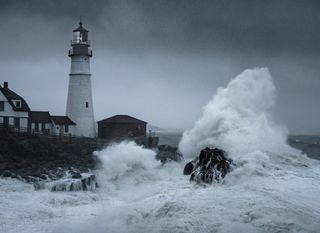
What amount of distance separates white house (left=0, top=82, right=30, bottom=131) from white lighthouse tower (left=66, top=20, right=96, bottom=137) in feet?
11.2

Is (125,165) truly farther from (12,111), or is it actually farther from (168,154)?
(12,111)

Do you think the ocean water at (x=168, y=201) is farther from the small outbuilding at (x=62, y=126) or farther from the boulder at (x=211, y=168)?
the small outbuilding at (x=62, y=126)

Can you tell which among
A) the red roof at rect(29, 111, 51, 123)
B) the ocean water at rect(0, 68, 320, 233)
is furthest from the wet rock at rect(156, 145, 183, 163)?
the red roof at rect(29, 111, 51, 123)

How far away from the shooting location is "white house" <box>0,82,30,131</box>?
2906 centimetres

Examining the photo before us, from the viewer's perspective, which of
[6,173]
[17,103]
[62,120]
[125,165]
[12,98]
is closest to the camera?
[6,173]

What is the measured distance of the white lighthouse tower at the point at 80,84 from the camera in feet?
106

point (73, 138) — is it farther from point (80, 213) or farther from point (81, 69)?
point (80, 213)

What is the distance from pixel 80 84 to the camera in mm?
32594

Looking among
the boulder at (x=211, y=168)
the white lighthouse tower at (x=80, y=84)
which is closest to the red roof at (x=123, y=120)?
the white lighthouse tower at (x=80, y=84)

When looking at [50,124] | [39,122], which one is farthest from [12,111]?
[50,124]

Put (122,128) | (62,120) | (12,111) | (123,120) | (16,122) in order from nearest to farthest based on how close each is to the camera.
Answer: (12,111)
(16,122)
(62,120)
(122,128)
(123,120)

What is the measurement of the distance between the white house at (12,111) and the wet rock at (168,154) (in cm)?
851

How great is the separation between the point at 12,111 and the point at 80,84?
16.9ft

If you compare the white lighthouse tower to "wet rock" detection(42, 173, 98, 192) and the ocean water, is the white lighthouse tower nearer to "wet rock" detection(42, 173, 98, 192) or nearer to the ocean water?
the ocean water
